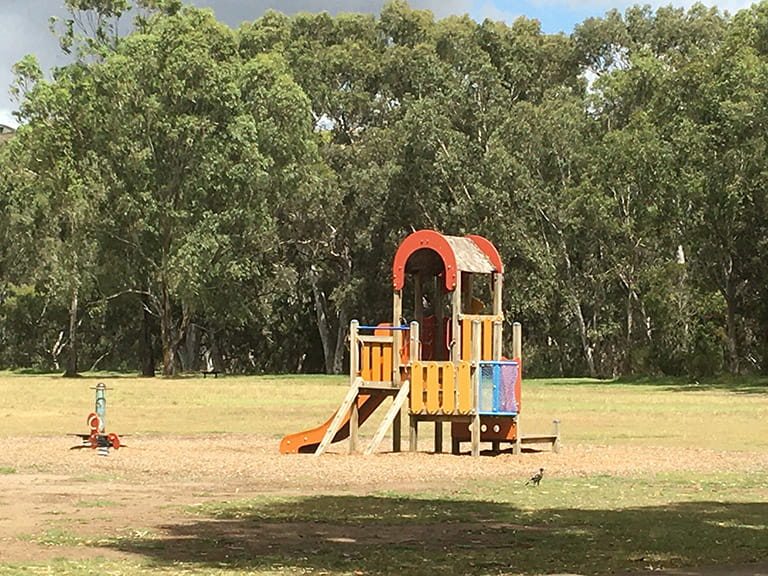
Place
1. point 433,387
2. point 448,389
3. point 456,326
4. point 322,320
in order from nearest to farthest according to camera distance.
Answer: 1. point 448,389
2. point 433,387
3. point 456,326
4. point 322,320

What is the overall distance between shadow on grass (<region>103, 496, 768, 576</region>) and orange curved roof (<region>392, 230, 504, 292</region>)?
802 centimetres

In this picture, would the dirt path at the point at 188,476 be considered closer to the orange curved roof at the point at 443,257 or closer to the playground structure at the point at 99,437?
the playground structure at the point at 99,437

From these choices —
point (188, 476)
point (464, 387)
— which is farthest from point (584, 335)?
point (188, 476)

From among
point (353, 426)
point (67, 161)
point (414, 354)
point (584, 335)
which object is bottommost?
point (353, 426)

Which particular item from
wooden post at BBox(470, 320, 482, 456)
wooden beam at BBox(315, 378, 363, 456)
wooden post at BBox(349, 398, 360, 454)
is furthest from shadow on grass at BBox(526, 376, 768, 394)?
wooden beam at BBox(315, 378, 363, 456)

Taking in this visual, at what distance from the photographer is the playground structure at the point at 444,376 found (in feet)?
73.2

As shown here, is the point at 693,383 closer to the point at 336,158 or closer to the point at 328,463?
the point at 336,158

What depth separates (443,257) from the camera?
2294cm

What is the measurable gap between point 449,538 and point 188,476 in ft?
22.6

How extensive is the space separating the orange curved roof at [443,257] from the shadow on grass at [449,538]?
8.02 m

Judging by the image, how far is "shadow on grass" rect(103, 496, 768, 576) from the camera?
10594 mm

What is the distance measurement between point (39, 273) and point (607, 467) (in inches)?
2521

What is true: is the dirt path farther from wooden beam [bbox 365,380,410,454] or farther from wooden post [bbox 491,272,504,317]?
wooden post [bbox 491,272,504,317]

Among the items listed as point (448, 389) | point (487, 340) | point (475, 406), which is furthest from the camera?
point (487, 340)
